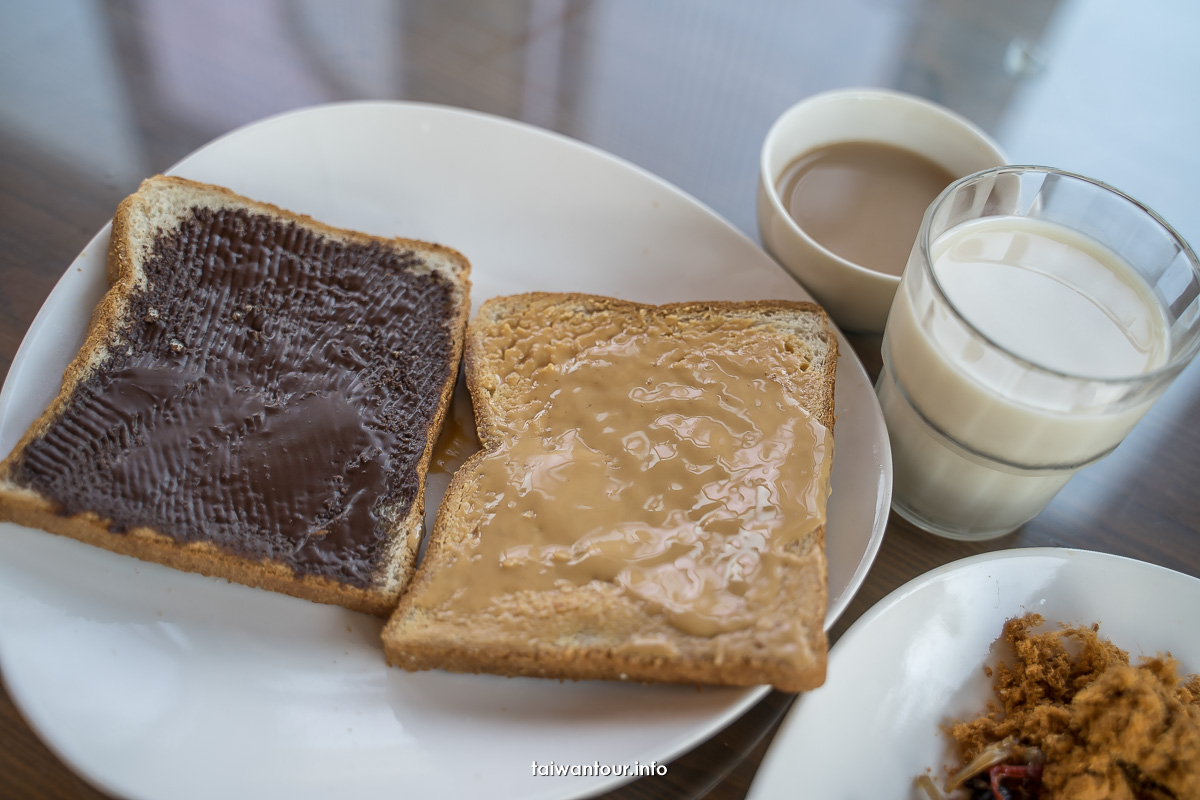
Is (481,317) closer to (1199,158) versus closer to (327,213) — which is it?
(327,213)

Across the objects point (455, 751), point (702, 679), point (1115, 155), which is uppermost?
point (1115, 155)

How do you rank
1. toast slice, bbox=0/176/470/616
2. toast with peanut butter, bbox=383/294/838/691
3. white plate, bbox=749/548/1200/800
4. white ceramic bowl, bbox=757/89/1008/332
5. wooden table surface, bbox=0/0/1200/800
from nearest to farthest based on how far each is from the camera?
white plate, bbox=749/548/1200/800
toast with peanut butter, bbox=383/294/838/691
toast slice, bbox=0/176/470/616
white ceramic bowl, bbox=757/89/1008/332
wooden table surface, bbox=0/0/1200/800

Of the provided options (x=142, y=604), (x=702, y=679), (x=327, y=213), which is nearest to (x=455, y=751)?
(x=702, y=679)

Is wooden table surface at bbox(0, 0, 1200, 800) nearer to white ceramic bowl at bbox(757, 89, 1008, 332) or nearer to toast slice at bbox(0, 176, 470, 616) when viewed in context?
white ceramic bowl at bbox(757, 89, 1008, 332)

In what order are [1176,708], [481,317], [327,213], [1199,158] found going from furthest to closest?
1. [1199,158]
2. [327,213]
3. [481,317]
4. [1176,708]

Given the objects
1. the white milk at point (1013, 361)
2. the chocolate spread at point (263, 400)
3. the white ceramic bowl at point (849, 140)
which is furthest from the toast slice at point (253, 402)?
the white milk at point (1013, 361)

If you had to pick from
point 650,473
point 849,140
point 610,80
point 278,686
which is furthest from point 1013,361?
point 610,80

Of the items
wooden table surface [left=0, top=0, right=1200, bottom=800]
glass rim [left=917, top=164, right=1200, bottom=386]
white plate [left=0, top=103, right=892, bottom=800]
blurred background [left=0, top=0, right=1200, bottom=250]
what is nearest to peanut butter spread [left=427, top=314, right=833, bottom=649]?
white plate [left=0, top=103, right=892, bottom=800]

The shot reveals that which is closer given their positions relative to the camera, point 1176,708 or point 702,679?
point 1176,708
